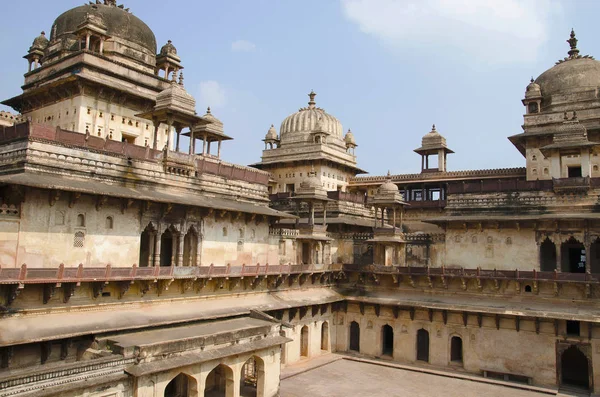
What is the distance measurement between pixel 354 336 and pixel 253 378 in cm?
944

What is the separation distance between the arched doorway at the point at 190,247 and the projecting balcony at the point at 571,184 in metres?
18.2

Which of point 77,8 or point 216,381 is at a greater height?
point 77,8

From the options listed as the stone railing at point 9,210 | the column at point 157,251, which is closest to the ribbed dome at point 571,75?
the column at point 157,251

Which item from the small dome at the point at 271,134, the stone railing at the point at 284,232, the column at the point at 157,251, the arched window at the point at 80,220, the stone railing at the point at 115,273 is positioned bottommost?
the stone railing at the point at 115,273

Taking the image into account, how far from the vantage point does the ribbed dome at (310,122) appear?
142 feet

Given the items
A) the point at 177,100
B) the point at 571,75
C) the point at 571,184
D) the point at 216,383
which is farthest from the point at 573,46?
the point at 216,383

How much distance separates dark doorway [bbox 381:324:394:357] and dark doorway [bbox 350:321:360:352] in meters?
1.48

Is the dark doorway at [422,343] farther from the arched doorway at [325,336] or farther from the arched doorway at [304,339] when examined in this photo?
the arched doorway at [304,339]

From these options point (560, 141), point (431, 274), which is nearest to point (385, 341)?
point (431, 274)

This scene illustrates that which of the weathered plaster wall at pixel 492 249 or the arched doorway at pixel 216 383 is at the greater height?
the weathered plaster wall at pixel 492 249

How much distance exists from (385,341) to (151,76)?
2056 centimetres

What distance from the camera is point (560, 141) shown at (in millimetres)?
28109

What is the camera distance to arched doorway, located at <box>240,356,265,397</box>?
2036 cm

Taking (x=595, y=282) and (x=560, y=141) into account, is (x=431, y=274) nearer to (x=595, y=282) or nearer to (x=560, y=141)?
(x=595, y=282)
